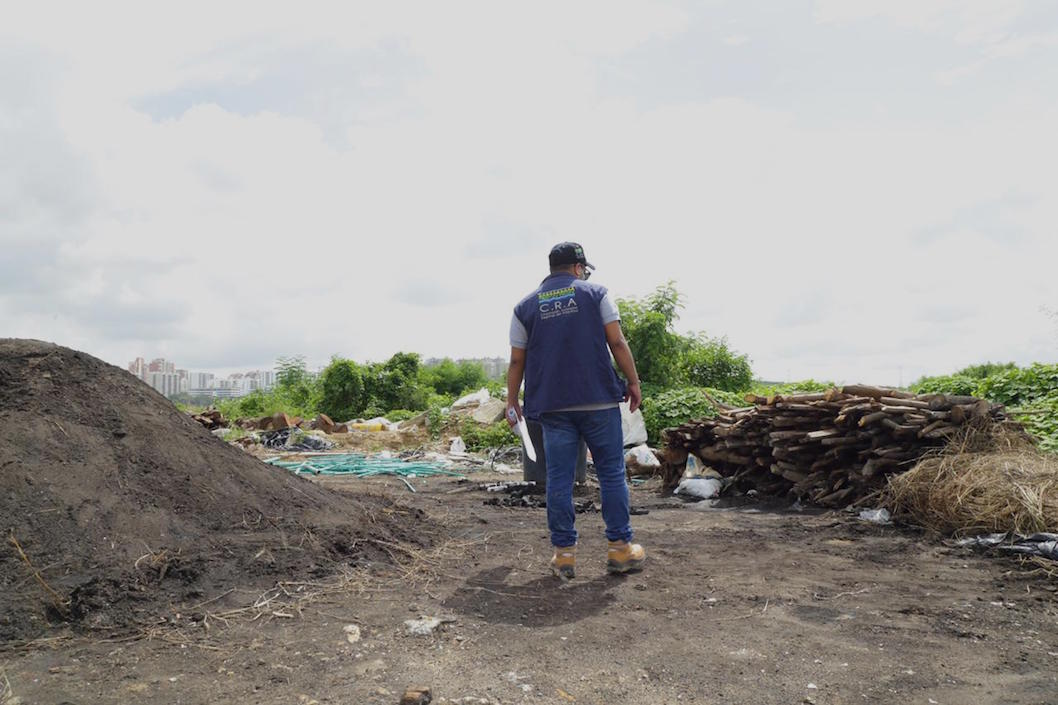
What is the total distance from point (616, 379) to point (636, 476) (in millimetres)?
6406

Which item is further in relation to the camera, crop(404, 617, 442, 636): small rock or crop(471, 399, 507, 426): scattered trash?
crop(471, 399, 507, 426): scattered trash

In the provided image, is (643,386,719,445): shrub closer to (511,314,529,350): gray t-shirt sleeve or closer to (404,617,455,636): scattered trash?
(511,314,529,350): gray t-shirt sleeve

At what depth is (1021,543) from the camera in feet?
16.7

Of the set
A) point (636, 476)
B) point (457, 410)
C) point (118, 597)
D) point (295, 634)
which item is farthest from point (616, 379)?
point (457, 410)

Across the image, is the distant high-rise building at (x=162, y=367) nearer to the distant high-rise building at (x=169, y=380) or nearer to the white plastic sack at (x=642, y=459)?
the distant high-rise building at (x=169, y=380)

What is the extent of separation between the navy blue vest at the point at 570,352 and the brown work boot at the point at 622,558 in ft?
3.13

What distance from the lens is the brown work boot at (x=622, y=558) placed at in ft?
15.7

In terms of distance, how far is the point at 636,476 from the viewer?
1085cm

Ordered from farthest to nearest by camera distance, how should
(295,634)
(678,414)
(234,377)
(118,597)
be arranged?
(234,377)
(678,414)
(118,597)
(295,634)

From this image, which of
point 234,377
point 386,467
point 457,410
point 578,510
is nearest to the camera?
point 578,510

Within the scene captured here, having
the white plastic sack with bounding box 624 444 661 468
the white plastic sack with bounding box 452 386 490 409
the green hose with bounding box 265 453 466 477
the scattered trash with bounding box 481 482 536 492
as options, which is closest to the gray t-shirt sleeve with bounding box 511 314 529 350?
the scattered trash with bounding box 481 482 536 492

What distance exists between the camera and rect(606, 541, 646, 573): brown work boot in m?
4.79

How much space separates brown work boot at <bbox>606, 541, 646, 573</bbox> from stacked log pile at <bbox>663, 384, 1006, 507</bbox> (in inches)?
126

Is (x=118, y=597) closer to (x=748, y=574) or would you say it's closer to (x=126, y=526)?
(x=126, y=526)
